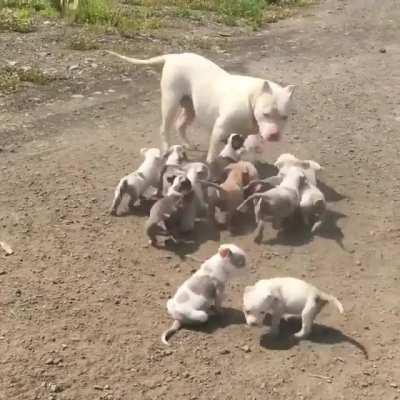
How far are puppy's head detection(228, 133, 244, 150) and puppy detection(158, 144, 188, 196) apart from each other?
0.38 metres

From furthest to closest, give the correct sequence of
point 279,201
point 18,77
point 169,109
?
point 18,77
point 169,109
point 279,201

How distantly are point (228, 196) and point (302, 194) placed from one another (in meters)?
0.52

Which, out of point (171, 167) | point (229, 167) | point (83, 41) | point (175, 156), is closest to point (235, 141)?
point (229, 167)

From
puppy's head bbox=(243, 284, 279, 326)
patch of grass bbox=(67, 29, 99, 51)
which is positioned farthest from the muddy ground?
patch of grass bbox=(67, 29, 99, 51)

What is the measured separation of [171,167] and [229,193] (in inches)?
20.1

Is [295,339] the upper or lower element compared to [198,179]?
lower

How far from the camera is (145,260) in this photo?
18.0 ft

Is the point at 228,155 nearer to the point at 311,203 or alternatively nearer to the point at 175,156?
the point at 175,156

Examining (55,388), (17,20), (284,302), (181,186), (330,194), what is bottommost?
→ (55,388)

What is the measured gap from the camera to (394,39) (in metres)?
11.1

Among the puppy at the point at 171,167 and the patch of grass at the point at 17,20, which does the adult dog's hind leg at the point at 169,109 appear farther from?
the patch of grass at the point at 17,20

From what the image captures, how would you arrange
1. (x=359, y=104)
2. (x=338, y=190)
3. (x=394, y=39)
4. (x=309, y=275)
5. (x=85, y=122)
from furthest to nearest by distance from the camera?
1. (x=394, y=39)
2. (x=359, y=104)
3. (x=85, y=122)
4. (x=338, y=190)
5. (x=309, y=275)

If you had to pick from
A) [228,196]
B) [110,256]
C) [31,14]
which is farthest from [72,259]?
[31,14]

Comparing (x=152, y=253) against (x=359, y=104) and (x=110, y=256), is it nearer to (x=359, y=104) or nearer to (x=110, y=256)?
(x=110, y=256)
